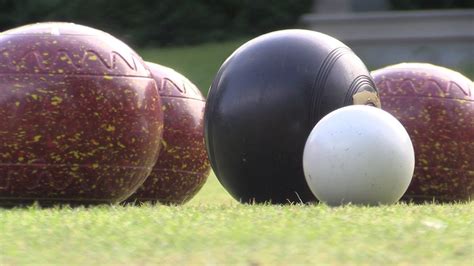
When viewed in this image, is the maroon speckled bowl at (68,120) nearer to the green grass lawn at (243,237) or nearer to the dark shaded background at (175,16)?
the green grass lawn at (243,237)

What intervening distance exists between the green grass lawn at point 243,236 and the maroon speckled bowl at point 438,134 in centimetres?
216

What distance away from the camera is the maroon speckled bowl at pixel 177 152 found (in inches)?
402

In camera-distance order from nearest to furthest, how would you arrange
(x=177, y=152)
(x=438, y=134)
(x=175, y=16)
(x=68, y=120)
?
(x=68, y=120) → (x=438, y=134) → (x=177, y=152) → (x=175, y=16)

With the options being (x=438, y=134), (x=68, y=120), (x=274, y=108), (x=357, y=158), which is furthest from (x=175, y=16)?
(x=357, y=158)

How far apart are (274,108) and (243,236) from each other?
2.89m

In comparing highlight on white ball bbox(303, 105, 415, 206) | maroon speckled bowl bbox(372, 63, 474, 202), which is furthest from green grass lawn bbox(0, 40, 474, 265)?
maroon speckled bowl bbox(372, 63, 474, 202)

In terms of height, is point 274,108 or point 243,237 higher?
point 274,108

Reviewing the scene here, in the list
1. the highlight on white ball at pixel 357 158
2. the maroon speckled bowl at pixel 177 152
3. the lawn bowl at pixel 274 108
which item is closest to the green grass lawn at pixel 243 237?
the highlight on white ball at pixel 357 158

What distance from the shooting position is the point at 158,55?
34812 millimetres

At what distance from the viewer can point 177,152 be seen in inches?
404

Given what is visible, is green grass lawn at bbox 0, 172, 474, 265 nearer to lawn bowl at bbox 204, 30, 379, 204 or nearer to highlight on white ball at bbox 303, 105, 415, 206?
highlight on white ball at bbox 303, 105, 415, 206

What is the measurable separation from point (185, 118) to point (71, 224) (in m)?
3.55

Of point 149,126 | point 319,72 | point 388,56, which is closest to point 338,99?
point 319,72

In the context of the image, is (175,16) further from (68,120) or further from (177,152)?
(68,120)
